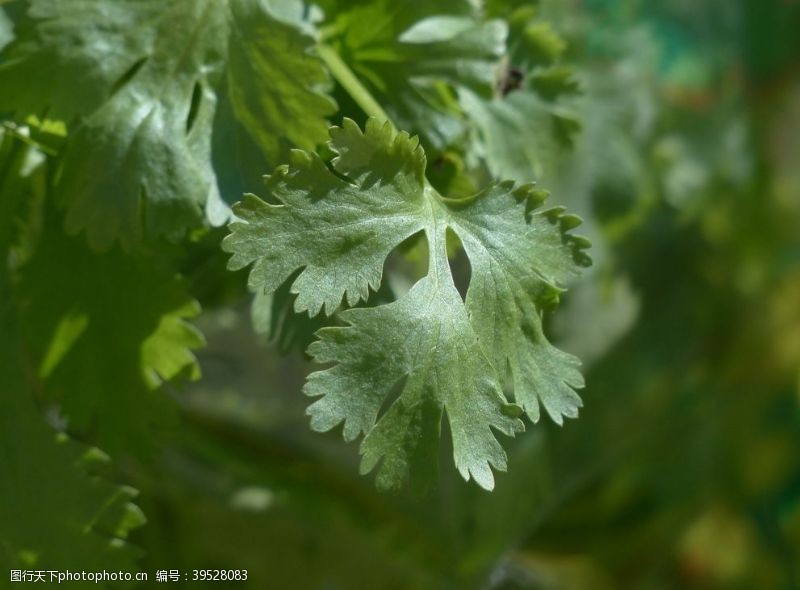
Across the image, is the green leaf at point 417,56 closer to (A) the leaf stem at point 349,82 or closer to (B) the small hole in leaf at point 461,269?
(A) the leaf stem at point 349,82

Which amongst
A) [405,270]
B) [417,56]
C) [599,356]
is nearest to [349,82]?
[417,56]

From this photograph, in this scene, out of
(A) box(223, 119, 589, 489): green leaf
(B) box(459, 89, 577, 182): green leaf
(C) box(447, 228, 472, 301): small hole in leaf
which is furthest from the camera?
(C) box(447, 228, 472, 301): small hole in leaf

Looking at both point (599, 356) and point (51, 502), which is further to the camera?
point (599, 356)

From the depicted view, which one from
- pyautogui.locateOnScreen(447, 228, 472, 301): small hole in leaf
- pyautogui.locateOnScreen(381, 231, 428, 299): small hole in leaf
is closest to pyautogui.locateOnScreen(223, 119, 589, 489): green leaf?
pyautogui.locateOnScreen(381, 231, 428, 299): small hole in leaf

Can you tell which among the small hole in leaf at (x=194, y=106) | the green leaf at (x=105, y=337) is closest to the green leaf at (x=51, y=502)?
the green leaf at (x=105, y=337)

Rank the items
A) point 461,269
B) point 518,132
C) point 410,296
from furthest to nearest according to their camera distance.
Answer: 1. point 461,269
2. point 518,132
3. point 410,296

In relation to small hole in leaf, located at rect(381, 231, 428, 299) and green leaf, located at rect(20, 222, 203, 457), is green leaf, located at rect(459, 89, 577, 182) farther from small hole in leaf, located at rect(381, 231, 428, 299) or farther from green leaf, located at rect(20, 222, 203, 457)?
green leaf, located at rect(20, 222, 203, 457)

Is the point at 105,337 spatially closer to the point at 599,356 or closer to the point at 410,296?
the point at 410,296
